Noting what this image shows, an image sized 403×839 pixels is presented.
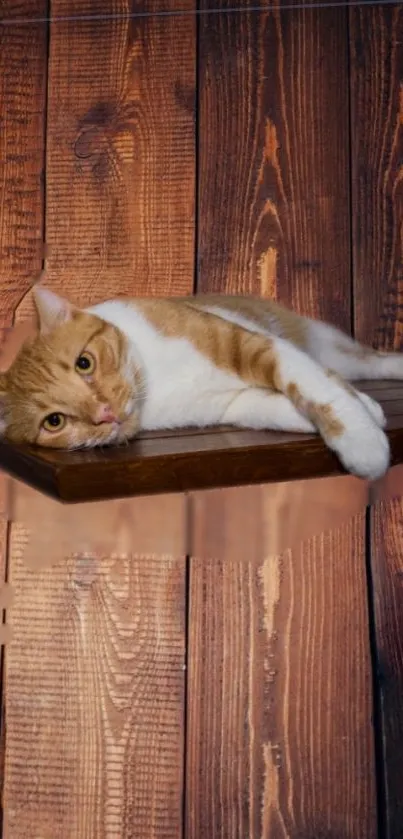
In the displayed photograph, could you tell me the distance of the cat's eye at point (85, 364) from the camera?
98cm

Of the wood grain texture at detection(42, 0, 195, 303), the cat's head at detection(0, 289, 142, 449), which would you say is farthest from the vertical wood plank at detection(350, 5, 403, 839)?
the cat's head at detection(0, 289, 142, 449)

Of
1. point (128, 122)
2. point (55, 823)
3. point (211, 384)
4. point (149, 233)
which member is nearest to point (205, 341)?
point (211, 384)

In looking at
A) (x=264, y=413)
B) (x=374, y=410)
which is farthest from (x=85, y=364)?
(x=374, y=410)

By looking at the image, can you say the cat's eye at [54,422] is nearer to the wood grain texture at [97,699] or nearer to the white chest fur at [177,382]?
the white chest fur at [177,382]

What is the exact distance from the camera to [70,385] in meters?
0.96

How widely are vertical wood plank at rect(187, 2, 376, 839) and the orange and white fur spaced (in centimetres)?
25

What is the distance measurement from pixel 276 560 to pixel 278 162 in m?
0.57

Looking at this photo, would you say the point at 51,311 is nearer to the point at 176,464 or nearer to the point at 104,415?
the point at 104,415

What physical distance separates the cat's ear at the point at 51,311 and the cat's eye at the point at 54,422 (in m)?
0.12

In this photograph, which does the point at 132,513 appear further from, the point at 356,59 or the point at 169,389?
the point at 356,59

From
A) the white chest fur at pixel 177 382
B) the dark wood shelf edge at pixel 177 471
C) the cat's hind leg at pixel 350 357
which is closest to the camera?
the dark wood shelf edge at pixel 177 471

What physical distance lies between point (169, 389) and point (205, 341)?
73 mm

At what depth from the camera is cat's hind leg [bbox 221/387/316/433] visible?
3.15ft

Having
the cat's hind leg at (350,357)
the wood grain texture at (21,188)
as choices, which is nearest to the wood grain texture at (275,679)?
the cat's hind leg at (350,357)
